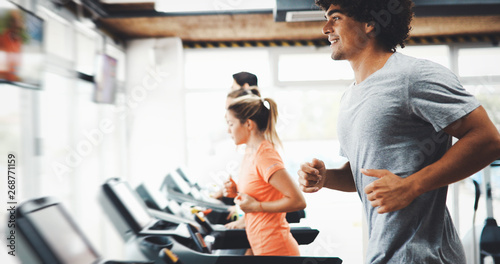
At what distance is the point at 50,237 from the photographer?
52.9 inches

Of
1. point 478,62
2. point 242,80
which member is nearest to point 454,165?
point 242,80

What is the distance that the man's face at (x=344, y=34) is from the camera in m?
A: 1.15

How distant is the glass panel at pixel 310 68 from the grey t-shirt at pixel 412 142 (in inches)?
180

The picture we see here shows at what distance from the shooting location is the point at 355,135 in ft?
3.64

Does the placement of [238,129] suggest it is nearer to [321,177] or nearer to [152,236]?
[152,236]

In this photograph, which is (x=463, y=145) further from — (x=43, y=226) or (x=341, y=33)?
(x=43, y=226)

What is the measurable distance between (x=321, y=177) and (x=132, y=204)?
123 centimetres

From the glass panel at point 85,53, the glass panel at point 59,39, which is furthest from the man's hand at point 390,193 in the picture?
the glass panel at point 85,53

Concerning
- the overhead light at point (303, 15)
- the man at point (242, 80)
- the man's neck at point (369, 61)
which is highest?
the overhead light at point (303, 15)

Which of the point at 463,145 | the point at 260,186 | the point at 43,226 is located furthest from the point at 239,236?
the point at 463,145

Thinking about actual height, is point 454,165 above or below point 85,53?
below

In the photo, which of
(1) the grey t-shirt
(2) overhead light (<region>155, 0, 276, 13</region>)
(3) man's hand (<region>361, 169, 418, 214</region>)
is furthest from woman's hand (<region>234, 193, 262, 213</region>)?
(2) overhead light (<region>155, 0, 276, 13</region>)

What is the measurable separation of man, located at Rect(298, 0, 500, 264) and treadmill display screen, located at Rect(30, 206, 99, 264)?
1081mm

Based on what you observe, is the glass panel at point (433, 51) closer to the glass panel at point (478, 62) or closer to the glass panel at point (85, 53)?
the glass panel at point (478, 62)
